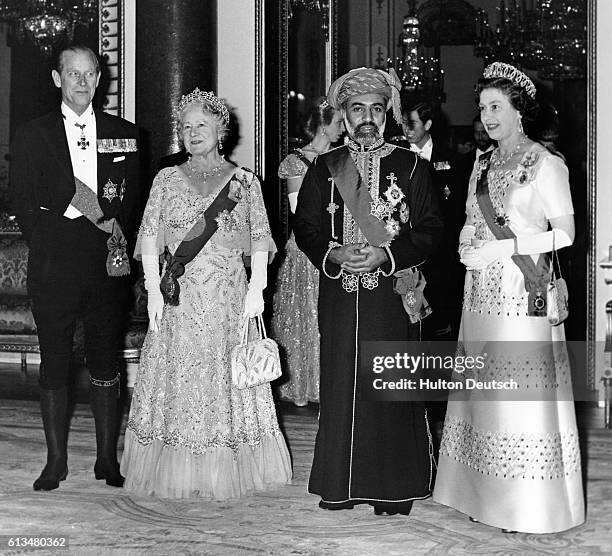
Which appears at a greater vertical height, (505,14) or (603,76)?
(505,14)

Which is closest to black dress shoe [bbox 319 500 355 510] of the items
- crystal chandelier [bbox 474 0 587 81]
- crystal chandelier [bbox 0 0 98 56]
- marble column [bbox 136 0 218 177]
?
marble column [bbox 136 0 218 177]

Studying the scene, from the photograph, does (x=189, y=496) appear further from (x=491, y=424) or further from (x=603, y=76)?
(x=603, y=76)

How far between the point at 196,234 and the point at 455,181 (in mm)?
2136

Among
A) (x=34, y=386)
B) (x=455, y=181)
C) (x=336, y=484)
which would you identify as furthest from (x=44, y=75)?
(x=336, y=484)

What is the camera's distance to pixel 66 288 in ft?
13.1

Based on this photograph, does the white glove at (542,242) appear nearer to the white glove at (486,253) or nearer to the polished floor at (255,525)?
the white glove at (486,253)

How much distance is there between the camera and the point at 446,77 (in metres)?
12.4

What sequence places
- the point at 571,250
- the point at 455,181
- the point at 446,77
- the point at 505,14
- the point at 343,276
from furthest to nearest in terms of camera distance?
1. the point at 446,77
2. the point at 505,14
3. the point at 571,250
4. the point at 455,181
5. the point at 343,276

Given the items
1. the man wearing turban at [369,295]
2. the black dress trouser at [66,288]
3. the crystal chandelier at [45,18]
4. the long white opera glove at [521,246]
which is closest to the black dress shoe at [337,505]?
the man wearing turban at [369,295]

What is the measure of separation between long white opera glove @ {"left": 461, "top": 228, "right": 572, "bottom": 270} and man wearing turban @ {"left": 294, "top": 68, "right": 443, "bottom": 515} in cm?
26

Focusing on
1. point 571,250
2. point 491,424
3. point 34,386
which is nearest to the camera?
point 491,424
